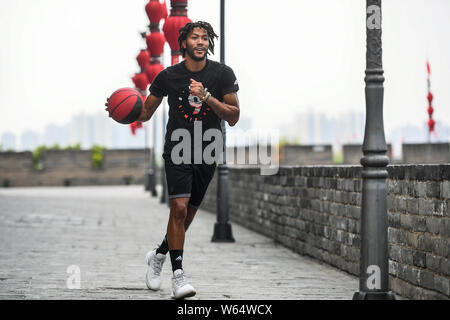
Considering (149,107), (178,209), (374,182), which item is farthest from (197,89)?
(374,182)

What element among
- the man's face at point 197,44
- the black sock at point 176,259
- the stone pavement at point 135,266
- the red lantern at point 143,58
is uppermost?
the red lantern at point 143,58

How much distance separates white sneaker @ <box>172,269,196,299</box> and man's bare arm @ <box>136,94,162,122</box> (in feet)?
3.98

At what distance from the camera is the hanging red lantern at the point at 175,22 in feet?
26.7

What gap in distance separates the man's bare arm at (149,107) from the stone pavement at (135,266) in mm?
1399

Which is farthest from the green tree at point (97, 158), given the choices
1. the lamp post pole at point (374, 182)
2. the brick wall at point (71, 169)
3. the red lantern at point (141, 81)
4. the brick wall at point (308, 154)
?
the lamp post pole at point (374, 182)

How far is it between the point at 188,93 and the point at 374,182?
59.8 inches

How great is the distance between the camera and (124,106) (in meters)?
5.77

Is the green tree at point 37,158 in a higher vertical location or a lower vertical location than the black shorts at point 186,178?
higher

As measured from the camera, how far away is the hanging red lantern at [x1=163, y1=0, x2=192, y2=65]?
814 cm

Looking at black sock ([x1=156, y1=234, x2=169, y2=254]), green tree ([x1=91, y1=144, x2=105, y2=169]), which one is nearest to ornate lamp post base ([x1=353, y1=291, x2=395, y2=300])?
black sock ([x1=156, y1=234, x2=169, y2=254])

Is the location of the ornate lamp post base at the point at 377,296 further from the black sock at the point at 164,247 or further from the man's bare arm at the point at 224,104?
the black sock at the point at 164,247

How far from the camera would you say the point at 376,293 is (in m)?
5.12

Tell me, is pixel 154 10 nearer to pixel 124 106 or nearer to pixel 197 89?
pixel 124 106

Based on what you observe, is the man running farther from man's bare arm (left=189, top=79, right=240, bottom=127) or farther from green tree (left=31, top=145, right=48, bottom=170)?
green tree (left=31, top=145, right=48, bottom=170)
